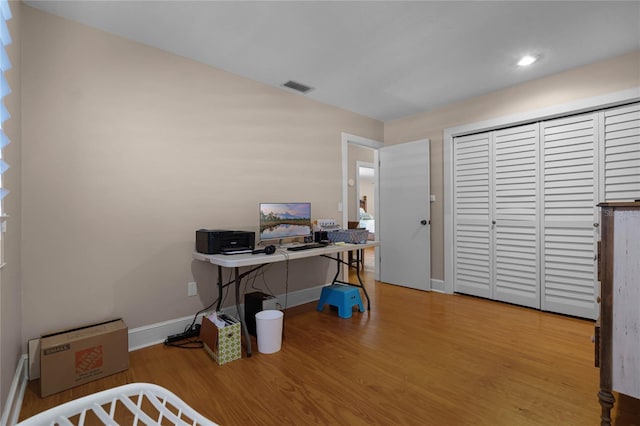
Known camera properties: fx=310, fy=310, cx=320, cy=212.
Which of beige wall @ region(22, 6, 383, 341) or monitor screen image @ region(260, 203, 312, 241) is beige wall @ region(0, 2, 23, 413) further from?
monitor screen image @ region(260, 203, 312, 241)

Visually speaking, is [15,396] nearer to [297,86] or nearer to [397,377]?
[397,377]

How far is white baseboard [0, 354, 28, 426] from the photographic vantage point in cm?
147

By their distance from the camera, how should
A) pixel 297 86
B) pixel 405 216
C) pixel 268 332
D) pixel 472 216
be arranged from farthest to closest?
1. pixel 405 216
2. pixel 472 216
3. pixel 297 86
4. pixel 268 332

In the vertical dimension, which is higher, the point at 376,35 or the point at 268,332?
the point at 376,35

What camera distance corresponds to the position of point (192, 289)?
271 cm

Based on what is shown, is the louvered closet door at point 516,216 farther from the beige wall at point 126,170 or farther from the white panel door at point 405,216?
the beige wall at point 126,170

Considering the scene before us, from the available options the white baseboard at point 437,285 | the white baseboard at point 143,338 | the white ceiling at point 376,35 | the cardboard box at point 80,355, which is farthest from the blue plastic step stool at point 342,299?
the white ceiling at point 376,35

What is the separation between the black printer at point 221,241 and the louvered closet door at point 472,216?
8.60 ft

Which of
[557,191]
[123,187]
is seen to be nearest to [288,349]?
[123,187]

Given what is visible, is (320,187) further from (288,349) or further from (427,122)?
(288,349)

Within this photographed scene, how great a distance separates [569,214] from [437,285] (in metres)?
1.62

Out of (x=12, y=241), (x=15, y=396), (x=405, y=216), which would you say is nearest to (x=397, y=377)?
(x=15, y=396)

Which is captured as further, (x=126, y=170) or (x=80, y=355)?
(x=126, y=170)

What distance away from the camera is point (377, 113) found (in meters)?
4.20
